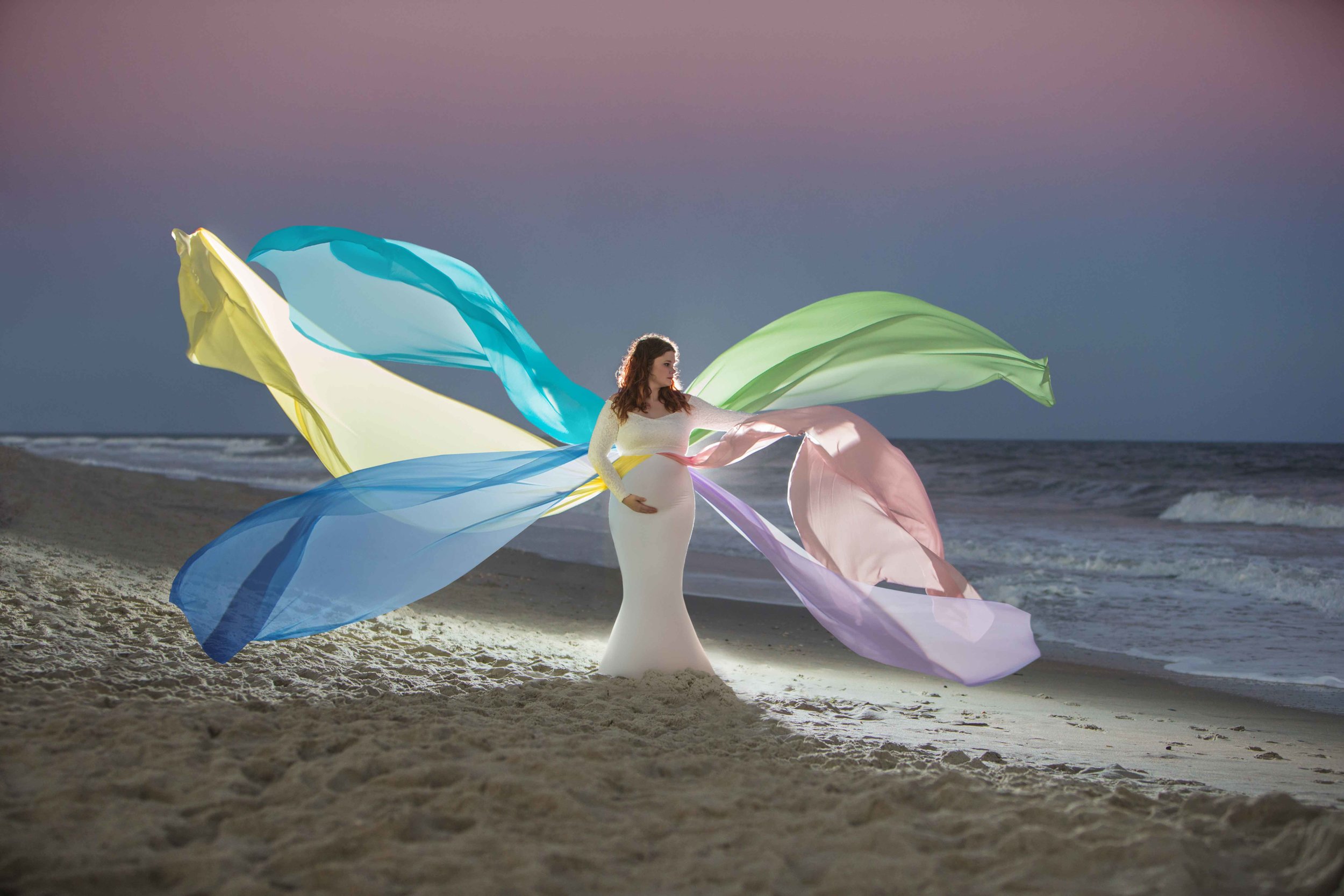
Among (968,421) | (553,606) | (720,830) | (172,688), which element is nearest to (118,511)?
(553,606)

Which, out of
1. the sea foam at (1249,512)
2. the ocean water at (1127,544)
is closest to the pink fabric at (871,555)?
the ocean water at (1127,544)

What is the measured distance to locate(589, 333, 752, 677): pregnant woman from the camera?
3.72m

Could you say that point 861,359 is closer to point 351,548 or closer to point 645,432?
point 645,432

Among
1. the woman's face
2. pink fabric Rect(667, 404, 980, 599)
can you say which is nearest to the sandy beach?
pink fabric Rect(667, 404, 980, 599)

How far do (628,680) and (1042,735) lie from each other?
174 cm

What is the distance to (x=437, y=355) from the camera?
385 centimetres

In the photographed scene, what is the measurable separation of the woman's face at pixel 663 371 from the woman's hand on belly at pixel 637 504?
1.63ft

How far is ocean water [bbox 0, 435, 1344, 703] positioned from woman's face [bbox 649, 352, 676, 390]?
3.57 metres

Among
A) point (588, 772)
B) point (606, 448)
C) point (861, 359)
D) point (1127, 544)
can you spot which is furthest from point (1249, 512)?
point (588, 772)

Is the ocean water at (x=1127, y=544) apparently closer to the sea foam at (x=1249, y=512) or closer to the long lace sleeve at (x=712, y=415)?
the sea foam at (x=1249, y=512)

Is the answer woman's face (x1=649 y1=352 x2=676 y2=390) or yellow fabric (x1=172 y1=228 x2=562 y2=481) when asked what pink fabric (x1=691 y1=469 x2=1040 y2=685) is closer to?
woman's face (x1=649 y1=352 x2=676 y2=390)

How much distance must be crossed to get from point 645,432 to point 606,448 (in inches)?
7.5

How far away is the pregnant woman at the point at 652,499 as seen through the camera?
3725 mm

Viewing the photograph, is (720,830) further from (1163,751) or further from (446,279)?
(446,279)
